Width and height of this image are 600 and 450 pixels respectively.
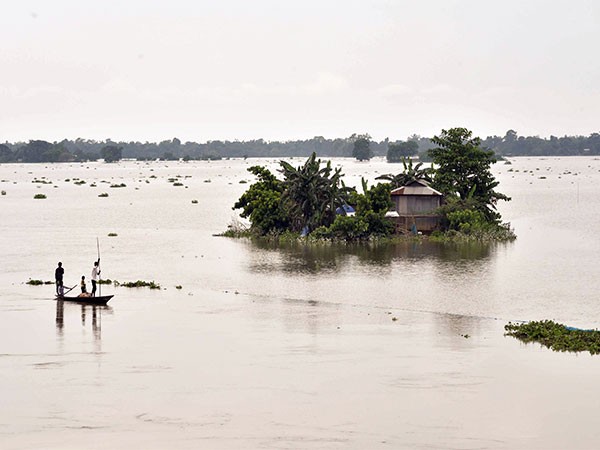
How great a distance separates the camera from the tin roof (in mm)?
61281

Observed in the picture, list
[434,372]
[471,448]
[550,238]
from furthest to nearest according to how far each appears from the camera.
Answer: [550,238], [434,372], [471,448]

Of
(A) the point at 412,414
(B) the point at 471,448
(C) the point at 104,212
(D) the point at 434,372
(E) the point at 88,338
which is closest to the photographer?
(B) the point at 471,448

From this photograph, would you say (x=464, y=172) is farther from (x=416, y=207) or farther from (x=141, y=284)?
(x=141, y=284)

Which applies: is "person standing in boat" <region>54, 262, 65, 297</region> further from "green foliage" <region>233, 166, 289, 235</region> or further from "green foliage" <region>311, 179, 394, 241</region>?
"green foliage" <region>233, 166, 289, 235</region>

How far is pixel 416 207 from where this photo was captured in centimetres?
6216

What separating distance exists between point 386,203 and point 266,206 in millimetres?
8440

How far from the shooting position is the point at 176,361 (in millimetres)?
27203

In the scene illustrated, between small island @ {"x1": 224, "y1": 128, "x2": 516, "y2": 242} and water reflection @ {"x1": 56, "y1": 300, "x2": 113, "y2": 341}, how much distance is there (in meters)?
25.6

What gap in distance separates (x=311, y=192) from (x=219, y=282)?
16978 mm

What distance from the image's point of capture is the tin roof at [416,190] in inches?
2413

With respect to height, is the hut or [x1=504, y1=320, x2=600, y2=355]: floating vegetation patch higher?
the hut

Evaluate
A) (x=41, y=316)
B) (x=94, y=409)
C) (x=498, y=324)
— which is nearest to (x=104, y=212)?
Answer: (x=41, y=316)

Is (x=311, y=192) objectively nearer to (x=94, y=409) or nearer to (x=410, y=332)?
(x=410, y=332)

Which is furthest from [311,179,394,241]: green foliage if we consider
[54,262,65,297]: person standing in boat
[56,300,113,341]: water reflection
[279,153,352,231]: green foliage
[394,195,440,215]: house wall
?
[56,300,113,341]: water reflection
